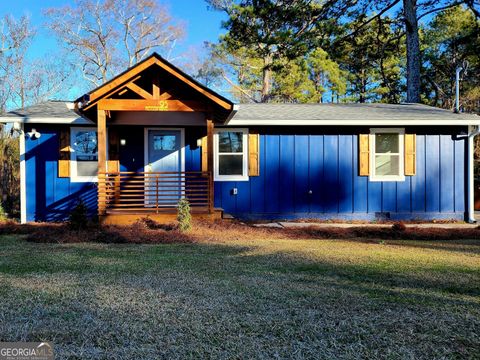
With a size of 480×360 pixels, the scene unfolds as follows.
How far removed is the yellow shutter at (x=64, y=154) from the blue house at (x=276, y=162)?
0.02 meters

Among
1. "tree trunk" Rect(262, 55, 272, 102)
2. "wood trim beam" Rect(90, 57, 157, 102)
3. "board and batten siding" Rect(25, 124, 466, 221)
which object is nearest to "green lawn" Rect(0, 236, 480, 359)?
"wood trim beam" Rect(90, 57, 157, 102)

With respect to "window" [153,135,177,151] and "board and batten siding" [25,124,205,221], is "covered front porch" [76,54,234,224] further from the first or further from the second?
"board and batten siding" [25,124,205,221]

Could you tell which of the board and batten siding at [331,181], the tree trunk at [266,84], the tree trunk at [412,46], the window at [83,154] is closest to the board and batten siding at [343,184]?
the board and batten siding at [331,181]

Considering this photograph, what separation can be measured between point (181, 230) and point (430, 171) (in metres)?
6.73

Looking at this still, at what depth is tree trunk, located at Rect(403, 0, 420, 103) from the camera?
17422 mm

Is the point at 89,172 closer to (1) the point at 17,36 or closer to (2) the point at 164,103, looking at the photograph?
(2) the point at 164,103

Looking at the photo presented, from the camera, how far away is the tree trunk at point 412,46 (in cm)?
1742

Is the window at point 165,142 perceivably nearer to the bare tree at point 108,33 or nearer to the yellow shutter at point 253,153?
the yellow shutter at point 253,153

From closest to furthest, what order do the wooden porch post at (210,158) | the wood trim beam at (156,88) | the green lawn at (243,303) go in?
the green lawn at (243,303) < the wood trim beam at (156,88) < the wooden porch post at (210,158)

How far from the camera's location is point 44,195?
9672mm

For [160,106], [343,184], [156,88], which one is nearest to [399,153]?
[343,184]

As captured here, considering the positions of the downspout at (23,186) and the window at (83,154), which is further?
the window at (83,154)

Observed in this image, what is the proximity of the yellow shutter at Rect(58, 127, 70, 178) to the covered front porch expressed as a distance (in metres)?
0.90

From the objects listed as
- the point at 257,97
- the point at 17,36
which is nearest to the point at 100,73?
the point at 17,36
